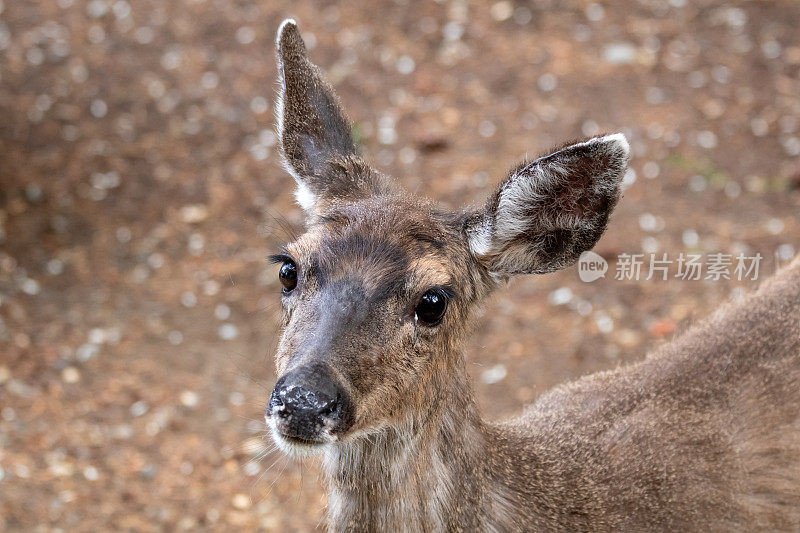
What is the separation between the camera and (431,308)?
3.54 meters

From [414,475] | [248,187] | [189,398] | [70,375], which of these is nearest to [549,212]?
[414,475]

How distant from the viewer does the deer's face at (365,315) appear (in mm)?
3086

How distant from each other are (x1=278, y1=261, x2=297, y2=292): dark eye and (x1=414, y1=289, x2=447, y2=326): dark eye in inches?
20.3

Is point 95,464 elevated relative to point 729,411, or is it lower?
lower

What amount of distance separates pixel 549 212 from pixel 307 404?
1390 millimetres

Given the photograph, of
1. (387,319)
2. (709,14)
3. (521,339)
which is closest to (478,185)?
(521,339)

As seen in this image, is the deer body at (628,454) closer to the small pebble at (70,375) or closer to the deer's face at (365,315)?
the deer's face at (365,315)

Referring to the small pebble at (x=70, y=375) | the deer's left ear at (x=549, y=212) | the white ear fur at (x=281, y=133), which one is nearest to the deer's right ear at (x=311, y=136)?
the white ear fur at (x=281, y=133)

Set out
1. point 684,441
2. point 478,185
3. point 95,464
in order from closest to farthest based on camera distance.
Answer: point 684,441, point 95,464, point 478,185

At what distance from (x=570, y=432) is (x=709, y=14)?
320 inches

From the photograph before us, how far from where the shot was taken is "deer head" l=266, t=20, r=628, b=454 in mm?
3191

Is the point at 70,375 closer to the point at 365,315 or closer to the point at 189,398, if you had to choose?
the point at 189,398

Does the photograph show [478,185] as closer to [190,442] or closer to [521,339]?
[521,339]

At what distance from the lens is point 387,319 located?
3418 millimetres
